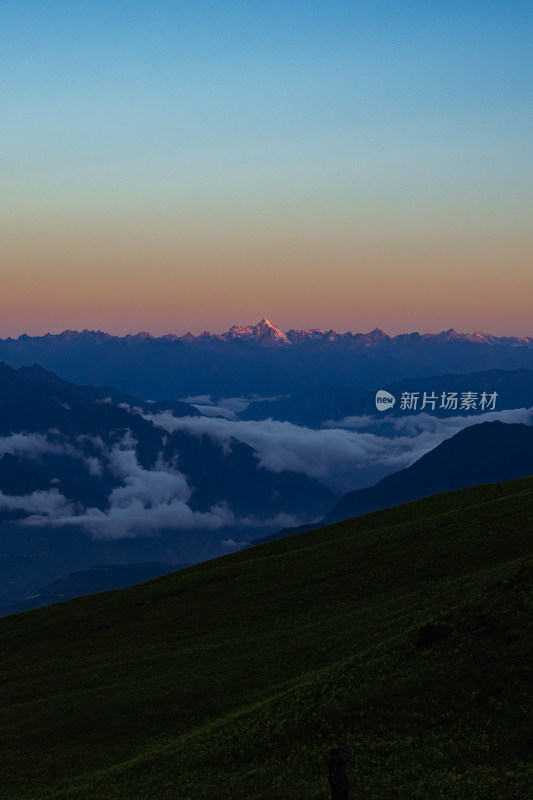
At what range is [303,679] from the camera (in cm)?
5403

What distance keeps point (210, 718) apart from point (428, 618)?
58.9ft

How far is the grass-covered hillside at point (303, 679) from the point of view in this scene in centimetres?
3719

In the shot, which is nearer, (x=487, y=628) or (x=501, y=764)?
(x=501, y=764)

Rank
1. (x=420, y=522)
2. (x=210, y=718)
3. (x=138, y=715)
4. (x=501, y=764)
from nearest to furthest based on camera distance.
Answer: (x=501, y=764)
(x=210, y=718)
(x=138, y=715)
(x=420, y=522)

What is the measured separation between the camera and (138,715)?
58906mm

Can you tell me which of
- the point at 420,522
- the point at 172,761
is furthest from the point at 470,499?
the point at 172,761

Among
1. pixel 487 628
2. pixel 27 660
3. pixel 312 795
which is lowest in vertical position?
pixel 27 660

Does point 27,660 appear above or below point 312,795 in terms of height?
below

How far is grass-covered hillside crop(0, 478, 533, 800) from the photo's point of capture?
37.2 metres

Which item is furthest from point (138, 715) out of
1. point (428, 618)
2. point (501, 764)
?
point (501, 764)

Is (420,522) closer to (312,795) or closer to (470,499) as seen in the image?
(470,499)

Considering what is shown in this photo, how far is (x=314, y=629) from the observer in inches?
2783

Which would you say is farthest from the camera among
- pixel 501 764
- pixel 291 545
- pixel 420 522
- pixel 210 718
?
pixel 291 545

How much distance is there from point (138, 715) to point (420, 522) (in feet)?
186
